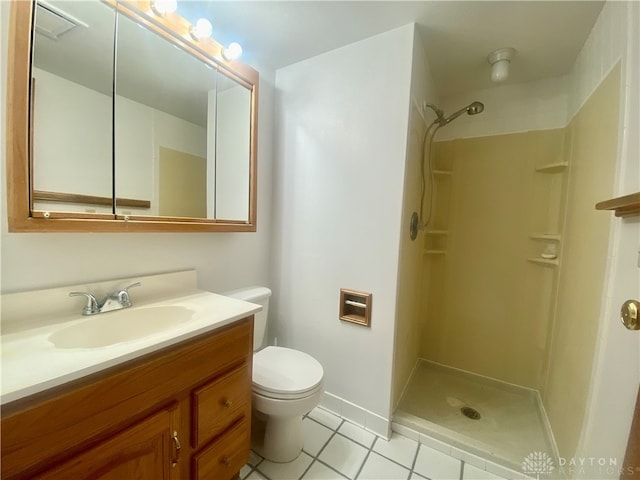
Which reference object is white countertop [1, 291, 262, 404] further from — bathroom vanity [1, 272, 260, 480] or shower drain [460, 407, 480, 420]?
shower drain [460, 407, 480, 420]

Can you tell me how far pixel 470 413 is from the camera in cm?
166

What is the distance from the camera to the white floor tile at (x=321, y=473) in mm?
1216

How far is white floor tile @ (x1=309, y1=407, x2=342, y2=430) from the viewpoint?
1556 millimetres

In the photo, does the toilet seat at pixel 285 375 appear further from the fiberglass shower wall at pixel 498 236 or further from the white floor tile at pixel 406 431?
the fiberglass shower wall at pixel 498 236

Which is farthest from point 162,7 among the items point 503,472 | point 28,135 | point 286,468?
point 503,472

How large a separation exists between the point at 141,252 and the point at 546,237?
2.42m

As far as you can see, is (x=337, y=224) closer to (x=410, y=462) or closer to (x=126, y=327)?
(x=126, y=327)

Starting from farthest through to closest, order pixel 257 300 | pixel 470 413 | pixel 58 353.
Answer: pixel 470 413 → pixel 257 300 → pixel 58 353

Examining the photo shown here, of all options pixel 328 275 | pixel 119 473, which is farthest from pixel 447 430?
pixel 119 473

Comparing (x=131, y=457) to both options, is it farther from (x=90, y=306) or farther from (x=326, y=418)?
(x=326, y=418)

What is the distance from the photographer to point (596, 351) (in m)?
0.98

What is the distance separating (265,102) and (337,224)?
3.16ft

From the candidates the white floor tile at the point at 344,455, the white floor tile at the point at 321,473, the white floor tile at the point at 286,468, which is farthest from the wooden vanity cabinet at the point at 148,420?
the white floor tile at the point at 344,455

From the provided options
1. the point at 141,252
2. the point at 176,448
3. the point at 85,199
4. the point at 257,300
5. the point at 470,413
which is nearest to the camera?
the point at 176,448
